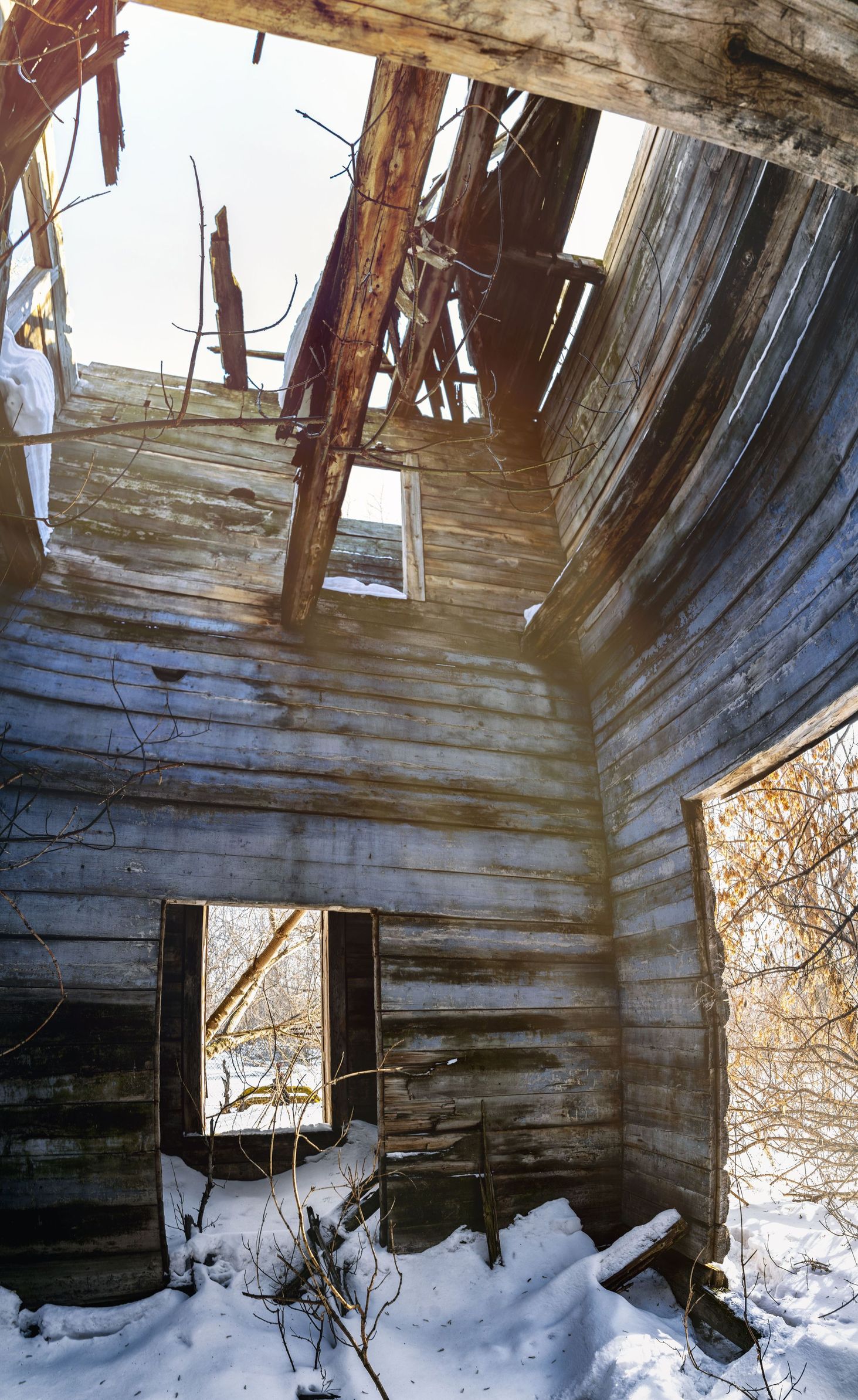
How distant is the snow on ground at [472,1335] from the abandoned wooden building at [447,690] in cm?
20

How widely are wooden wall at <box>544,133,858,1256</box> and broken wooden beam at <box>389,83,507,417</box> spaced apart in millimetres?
1100

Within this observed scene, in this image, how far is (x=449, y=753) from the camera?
4.66 meters

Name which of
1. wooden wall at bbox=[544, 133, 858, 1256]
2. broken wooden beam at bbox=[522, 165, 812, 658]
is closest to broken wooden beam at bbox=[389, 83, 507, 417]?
wooden wall at bbox=[544, 133, 858, 1256]

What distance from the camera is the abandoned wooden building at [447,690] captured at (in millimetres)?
3195

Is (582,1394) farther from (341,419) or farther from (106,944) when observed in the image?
(341,419)

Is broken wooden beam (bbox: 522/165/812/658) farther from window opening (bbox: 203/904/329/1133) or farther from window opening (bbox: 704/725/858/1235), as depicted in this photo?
window opening (bbox: 203/904/329/1133)

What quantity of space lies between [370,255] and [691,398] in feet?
5.80

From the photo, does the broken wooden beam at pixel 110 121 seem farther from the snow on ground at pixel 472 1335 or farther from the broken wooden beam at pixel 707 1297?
the broken wooden beam at pixel 707 1297

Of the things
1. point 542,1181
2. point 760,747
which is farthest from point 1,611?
point 542,1181

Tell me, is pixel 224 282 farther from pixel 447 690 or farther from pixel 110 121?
pixel 447 690

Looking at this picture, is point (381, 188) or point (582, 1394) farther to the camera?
point (582, 1394)

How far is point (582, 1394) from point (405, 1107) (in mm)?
1351

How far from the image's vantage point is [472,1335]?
328 centimetres

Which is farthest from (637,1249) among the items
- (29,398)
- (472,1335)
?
(29,398)
